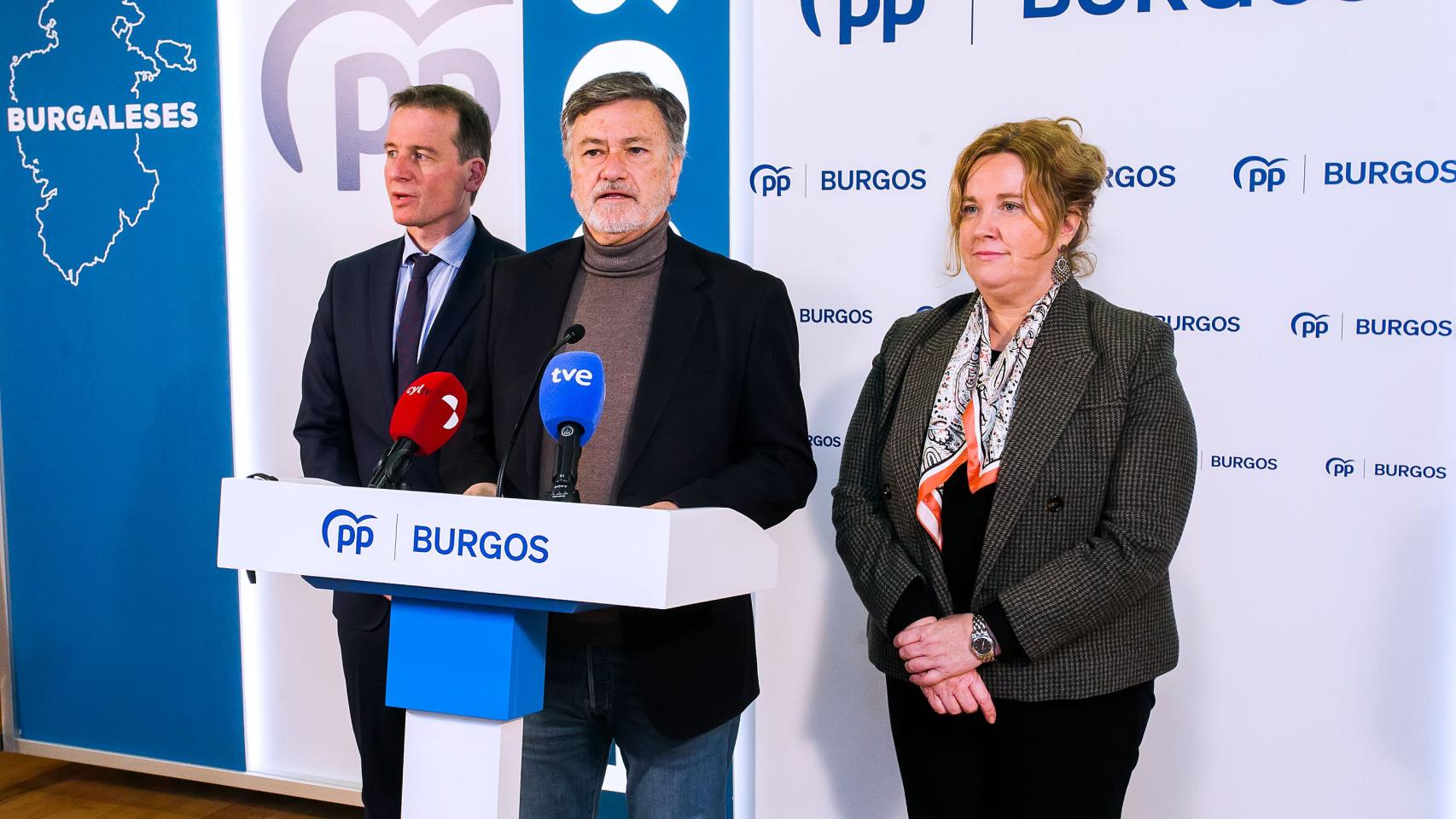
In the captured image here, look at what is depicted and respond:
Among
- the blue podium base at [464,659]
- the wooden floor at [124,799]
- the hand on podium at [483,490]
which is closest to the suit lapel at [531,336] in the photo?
the hand on podium at [483,490]

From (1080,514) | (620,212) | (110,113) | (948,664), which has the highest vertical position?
(110,113)

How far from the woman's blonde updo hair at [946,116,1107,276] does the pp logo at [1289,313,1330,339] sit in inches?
31.8

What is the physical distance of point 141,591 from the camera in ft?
12.3

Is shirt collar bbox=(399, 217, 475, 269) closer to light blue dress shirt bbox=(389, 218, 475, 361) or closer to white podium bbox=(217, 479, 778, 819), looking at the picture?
light blue dress shirt bbox=(389, 218, 475, 361)

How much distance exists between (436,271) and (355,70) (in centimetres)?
74

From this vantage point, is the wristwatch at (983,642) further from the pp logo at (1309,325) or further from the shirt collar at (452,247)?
the shirt collar at (452,247)

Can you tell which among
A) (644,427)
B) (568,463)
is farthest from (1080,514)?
(568,463)

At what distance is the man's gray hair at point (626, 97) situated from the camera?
2.12 meters

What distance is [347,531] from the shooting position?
4.65ft

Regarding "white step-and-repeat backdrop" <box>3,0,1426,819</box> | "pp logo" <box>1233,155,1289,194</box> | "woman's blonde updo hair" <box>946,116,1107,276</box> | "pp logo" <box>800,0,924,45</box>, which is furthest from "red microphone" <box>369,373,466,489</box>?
"pp logo" <box>1233,155,1289,194</box>

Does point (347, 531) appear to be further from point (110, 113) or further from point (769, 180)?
point (110, 113)

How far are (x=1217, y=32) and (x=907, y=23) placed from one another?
0.67 metres

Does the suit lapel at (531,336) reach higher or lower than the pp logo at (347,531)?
higher

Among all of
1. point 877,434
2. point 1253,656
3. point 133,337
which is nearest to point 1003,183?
point 877,434
